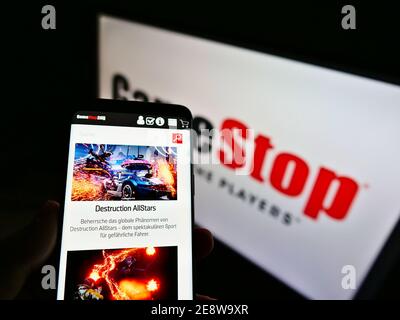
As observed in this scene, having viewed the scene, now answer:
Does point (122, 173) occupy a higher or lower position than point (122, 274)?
higher

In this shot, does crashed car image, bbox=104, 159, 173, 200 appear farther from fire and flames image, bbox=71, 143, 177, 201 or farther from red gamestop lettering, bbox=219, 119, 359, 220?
red gamestop lettering, bbox=219, 119, 359, 220

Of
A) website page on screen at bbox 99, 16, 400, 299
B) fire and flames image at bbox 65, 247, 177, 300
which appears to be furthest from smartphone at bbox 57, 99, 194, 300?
website page on screen at bbox 99, 16, 400, 299

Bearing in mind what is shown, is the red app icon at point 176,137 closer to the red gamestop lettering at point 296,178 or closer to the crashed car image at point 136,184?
the crashed car image at point 136,184

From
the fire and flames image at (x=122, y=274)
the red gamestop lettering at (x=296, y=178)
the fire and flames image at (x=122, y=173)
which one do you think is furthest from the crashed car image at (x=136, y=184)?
the red gamestop lettering at (x=296, y=178)

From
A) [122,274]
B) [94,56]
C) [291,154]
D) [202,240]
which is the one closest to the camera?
[122,274]

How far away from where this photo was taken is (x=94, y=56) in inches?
71.2

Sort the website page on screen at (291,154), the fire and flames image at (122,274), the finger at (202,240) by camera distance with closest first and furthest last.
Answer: the fire and flames image at (122,274), the finger at (202,240), the website page on screen at (291,154)

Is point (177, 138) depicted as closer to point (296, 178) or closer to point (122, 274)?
point (122, 274)

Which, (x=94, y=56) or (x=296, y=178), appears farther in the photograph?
(x=94, y=56)

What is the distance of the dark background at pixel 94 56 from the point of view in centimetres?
109

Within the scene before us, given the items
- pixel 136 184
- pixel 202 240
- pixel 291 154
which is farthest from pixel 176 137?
pixel 291 154

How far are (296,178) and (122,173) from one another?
2.30 feet

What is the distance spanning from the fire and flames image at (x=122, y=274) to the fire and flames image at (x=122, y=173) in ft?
0.38

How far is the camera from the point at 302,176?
1.22 m
